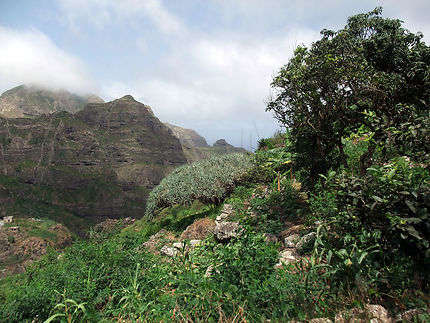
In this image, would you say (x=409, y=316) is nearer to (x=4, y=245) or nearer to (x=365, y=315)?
(x=365, y=315)

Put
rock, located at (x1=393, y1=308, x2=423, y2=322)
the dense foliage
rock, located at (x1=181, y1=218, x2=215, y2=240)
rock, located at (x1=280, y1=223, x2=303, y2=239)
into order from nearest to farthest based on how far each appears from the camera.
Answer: rock, located at (x1=393, y1=308, x2=423, y2=322)
the dense foliage
rock, located at (x1=280, y1=223, x2=303, y2=239)
rock, located at (x1=181, y1=218, x2=215, y2=240)

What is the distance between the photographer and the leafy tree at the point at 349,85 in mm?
4906

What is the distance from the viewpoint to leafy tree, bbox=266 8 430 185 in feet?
16.1

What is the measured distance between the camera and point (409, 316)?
242cm

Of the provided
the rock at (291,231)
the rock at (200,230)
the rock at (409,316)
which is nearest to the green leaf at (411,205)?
the rock at (409,316)

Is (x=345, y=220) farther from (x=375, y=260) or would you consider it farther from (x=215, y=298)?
(x=215, y=298)

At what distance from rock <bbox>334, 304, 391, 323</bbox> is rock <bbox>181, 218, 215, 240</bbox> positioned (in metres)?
6.21

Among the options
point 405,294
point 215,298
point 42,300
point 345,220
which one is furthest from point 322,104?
point 42,300

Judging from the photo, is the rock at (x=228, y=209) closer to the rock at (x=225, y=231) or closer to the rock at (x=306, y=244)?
the rock at (x=225, y=231)

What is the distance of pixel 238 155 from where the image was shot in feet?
43.6

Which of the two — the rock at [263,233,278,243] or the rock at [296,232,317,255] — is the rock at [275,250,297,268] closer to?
the rock at [296,232,317,255]

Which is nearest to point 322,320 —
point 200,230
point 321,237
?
point 321,237

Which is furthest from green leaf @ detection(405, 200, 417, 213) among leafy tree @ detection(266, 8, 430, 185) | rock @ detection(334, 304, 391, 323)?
leafy tree @ detection(266, 8, 430, 185)

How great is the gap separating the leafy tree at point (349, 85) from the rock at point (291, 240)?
189 cm
